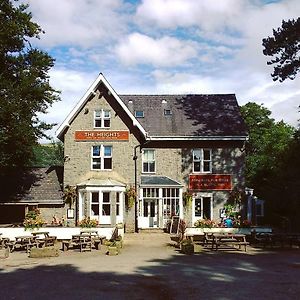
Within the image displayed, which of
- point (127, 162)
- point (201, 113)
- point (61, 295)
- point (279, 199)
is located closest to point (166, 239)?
point (127, 162)

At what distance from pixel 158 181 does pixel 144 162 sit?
181cm

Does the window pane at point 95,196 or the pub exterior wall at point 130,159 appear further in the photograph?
the pub exterior wall at point 130,159

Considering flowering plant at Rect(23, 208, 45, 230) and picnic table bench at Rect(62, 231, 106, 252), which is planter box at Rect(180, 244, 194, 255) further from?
flowering plant at Rect(23, 208, 45, 230)

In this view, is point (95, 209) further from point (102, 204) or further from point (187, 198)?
point (187, 198)

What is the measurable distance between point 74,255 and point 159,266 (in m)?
5.35

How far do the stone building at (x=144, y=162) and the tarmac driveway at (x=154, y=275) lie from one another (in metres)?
8.24

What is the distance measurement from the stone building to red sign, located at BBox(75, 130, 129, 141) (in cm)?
7

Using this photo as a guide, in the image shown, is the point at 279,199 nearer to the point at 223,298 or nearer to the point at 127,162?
the point at 127,162

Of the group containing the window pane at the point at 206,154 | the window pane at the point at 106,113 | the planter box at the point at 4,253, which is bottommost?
the planter box at the point at 4,253

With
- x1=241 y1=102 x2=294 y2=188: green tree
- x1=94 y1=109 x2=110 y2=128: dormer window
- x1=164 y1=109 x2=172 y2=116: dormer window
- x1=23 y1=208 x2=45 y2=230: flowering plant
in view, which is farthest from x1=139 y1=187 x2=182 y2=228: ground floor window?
x1=241 y1=102 x2=294 y2=188: green tree

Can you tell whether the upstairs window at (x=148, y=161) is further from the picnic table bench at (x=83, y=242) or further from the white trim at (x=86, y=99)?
the picnic table bench at (x=83, y=242)

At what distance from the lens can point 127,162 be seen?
1223 inches

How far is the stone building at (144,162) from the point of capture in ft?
100

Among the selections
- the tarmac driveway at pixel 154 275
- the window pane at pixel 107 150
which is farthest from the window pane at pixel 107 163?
the tarmac driveway at pixel 154 275
